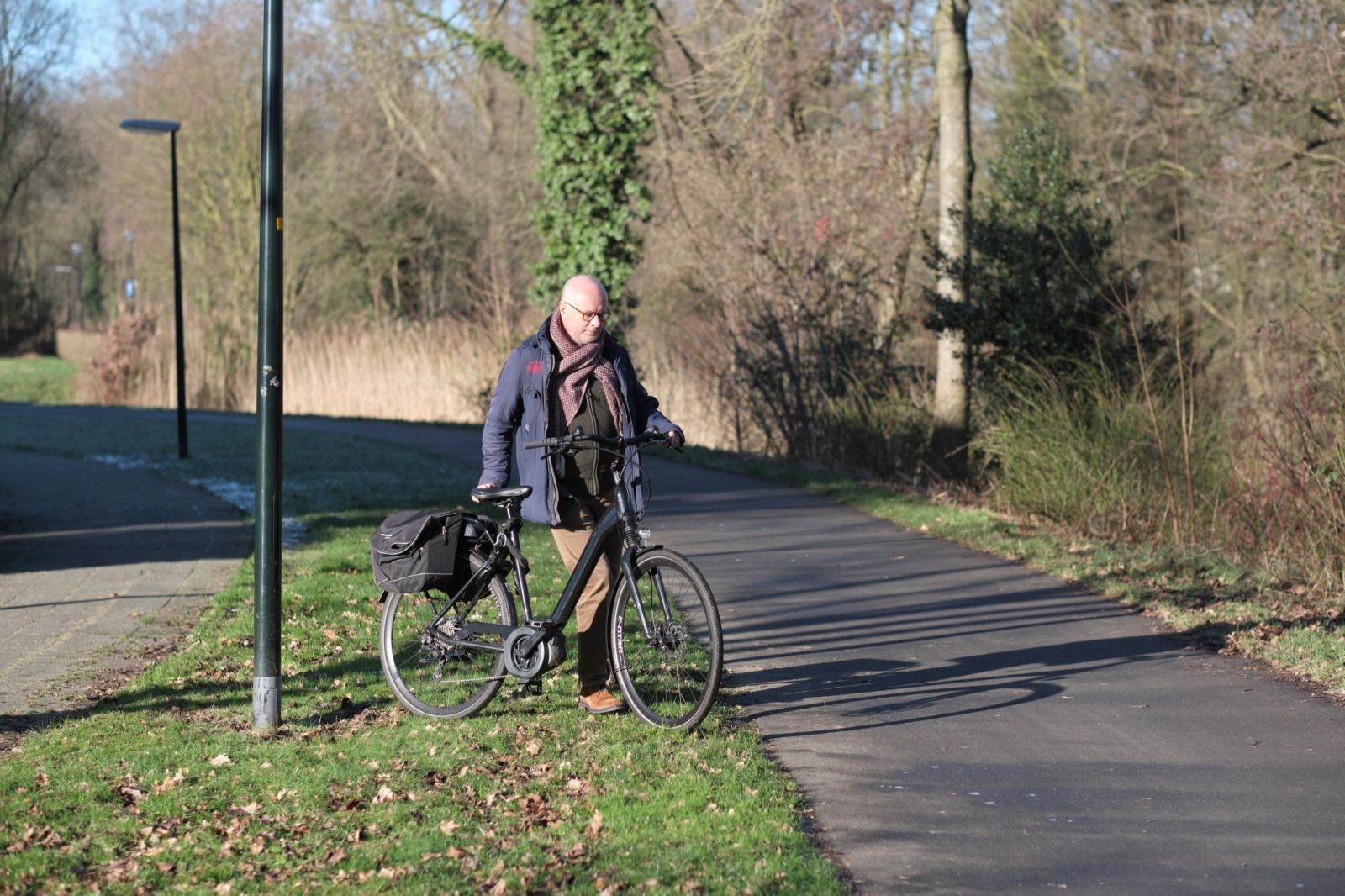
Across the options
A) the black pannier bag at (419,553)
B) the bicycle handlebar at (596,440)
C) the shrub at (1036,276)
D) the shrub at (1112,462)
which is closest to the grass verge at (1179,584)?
the shrub at (1112,462)

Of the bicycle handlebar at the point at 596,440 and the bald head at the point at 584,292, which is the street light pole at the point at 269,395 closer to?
the bicycle handlebar at the point at 596,440

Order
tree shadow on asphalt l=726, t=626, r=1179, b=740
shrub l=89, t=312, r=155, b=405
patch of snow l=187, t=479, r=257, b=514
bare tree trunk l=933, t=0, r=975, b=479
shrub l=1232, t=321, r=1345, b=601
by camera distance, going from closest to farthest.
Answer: tree shadow on asphalt l=726, t=626, r=1179, b=740, shrub l=1232, t=321, r=1345, b=601, patch of snow l=187, t=479, r=257, b=514, bare tree trunk l=933, t=0, r=975, b=479, shrub l=89, t=312, r=155, b=405

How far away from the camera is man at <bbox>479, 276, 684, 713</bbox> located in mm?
6555

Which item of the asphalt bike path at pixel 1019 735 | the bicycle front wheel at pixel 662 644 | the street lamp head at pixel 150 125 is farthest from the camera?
the street lamp head at pixel 150 125

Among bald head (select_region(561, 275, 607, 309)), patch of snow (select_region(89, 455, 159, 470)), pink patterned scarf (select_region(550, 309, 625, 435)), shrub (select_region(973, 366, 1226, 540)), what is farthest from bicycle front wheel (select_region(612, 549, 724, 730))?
patch of snow (select_region(89, 455, 159, 470))

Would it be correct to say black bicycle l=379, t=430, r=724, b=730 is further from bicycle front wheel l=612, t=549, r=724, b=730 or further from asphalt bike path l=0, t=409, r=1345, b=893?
asphalt bike path l=0, t=409, r=1345, b=893

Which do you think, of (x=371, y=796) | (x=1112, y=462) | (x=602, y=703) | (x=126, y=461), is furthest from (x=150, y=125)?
(x=371, y=796)

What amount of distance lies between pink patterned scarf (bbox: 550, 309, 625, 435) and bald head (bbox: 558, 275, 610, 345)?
45 millimetres

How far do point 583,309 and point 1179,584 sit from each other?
205 inches

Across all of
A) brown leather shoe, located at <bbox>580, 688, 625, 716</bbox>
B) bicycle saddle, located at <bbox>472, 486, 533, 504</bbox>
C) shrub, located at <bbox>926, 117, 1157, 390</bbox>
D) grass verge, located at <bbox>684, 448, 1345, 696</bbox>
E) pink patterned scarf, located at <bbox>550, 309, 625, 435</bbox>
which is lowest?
brown leather shoe, located at <bbox>580, 688, 625, 716</bbox>

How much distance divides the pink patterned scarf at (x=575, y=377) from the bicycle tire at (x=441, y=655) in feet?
2.59

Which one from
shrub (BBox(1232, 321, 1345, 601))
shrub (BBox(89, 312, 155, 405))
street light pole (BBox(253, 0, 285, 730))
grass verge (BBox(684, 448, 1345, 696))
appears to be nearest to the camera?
street light pole (BBox(253, 0, 285, 730))

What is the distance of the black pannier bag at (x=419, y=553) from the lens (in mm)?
6738

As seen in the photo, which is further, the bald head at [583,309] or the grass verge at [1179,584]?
the grass verge at [1179,584]
